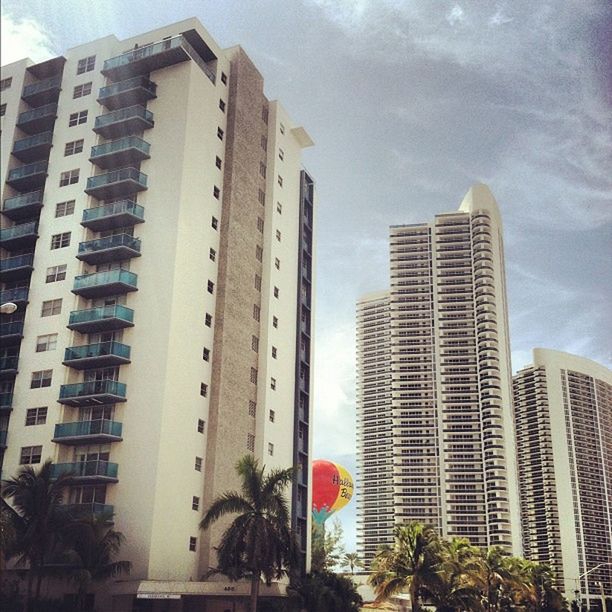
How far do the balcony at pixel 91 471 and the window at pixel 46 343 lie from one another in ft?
22.6

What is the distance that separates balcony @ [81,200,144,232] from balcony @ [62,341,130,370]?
7.20 meters

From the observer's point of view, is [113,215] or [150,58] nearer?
[113,215]

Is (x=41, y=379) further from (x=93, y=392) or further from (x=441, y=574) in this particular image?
(x=441, y=574)

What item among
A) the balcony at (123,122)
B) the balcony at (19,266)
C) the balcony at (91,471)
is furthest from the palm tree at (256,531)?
the balcony at (123,122)

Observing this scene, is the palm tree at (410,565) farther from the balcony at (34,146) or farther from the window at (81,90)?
the window at (81,90)

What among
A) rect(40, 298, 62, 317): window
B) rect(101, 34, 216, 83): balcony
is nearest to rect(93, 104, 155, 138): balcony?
rect(101, 34, 216, 83): balcony

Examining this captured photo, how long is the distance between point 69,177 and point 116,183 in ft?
14.6

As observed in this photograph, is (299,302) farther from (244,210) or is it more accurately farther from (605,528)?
(605,528)

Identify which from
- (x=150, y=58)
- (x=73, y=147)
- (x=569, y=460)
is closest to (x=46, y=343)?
(x=73, y=147)

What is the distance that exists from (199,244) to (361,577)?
36.6m

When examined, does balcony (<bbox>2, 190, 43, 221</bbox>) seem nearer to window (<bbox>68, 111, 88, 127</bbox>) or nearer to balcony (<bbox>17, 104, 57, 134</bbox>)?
balcony (<bbox>17, 104, 57, 134</bbox>)

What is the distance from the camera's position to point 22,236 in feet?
153

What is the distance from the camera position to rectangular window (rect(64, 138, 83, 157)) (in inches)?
1916

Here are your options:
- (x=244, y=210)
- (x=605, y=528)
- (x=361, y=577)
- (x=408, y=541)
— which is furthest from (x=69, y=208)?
(x=605, y=528)
